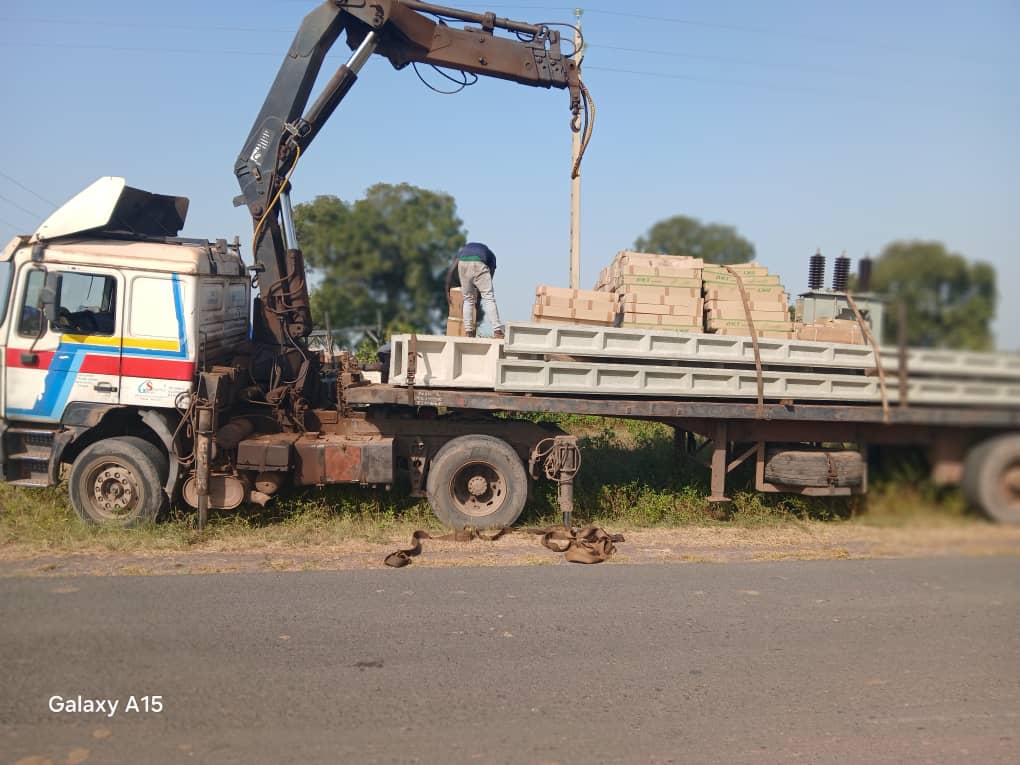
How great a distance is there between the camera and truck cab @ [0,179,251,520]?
7348 millimetres

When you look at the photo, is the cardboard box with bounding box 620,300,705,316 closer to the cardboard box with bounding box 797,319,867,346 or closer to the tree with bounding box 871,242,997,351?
the cardboard box with bounding box 797,319,867,346

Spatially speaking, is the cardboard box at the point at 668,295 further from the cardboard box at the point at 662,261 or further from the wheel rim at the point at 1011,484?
the wheel rim at the point at 1011,484

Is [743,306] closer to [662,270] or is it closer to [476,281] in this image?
[662,270]

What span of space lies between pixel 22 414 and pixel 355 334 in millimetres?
16778

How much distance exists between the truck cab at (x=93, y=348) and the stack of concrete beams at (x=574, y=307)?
3.40 metres

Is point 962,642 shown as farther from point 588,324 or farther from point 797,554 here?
point 588,324

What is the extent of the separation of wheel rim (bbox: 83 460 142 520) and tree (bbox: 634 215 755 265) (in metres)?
6.26

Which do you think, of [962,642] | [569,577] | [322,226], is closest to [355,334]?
[322,226]

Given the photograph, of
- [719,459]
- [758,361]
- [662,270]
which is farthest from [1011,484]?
[719,459]

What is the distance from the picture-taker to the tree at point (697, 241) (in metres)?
2.58

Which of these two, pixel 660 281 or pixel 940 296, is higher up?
pixel 660 281

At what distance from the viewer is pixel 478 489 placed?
7.76 metres

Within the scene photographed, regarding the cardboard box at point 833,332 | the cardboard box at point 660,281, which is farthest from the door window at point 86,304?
the cardboard box at point 833,332

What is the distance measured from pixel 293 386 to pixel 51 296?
7.92 ft
